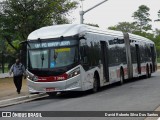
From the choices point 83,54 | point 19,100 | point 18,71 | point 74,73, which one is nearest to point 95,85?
point 83,54

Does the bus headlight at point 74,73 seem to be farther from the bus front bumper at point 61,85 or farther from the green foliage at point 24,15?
the green foliage at point 24,15

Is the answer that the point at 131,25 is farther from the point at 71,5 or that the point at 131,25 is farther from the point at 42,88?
the point at 42,88

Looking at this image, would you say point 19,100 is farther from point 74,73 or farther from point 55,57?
point 74,73

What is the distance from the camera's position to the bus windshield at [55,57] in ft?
63.4

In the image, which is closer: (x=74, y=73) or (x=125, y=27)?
(x=74, y=73)

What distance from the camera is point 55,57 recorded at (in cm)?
1947

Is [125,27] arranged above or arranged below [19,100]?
above

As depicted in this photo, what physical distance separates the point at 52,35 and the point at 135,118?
9.15 meters

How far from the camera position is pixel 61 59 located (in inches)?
763

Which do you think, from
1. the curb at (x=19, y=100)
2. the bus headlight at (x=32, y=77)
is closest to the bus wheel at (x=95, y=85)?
the curb at (x=19, y=100)

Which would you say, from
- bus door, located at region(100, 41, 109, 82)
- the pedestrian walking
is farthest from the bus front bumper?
bus door, located at region(100, 41, 109, 82)

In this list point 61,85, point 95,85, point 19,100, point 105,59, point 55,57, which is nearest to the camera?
point 61,85

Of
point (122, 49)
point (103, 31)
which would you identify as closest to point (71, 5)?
point (122, 49)

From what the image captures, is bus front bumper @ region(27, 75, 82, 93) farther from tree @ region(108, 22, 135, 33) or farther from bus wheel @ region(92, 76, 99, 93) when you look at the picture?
tree @ region(108, 22, 135, 33)
